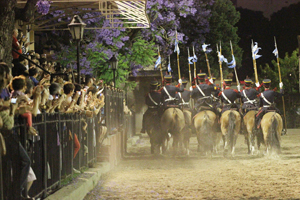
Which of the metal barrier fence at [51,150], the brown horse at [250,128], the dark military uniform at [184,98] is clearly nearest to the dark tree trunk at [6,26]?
the metal barrier fence at [51,150]

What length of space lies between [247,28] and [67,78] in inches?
2302

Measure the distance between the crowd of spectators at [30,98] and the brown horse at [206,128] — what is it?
3211 millimetres

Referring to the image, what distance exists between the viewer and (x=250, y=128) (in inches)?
724

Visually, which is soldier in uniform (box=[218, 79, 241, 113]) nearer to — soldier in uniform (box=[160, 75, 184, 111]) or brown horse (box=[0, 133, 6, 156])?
soldier in uniform (box=[160, 75, 184, 111])

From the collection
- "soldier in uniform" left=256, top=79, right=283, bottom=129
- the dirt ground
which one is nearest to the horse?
the dirt ground

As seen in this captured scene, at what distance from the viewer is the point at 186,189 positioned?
33.7ft

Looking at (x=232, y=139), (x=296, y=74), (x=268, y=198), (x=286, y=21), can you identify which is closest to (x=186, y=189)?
(x=268, y=198)

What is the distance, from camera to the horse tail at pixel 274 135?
1667 cm

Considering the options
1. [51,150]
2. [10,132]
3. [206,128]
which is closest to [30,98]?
[51,150]

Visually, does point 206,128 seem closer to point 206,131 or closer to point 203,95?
point 206,131

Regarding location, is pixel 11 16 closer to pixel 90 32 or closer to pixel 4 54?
pixel 4 54

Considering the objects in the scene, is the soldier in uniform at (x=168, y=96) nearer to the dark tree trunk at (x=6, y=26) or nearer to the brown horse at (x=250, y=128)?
the brown horse at (x=250, y=128)

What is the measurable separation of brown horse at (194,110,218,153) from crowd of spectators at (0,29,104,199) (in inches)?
126

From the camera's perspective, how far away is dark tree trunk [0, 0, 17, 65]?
34.1ft
